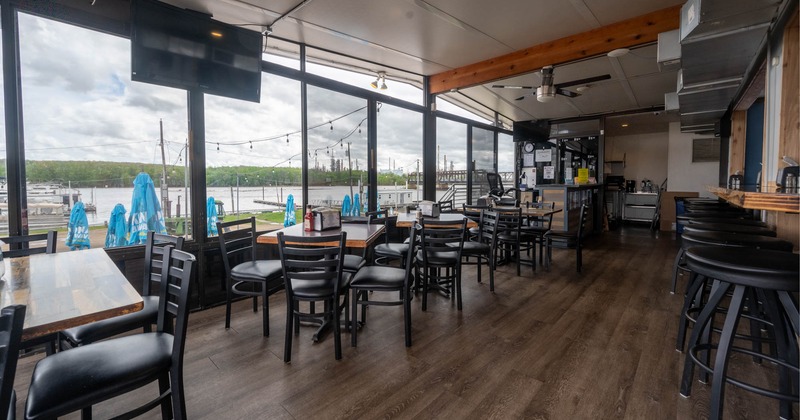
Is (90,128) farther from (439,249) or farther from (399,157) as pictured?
(399,157)

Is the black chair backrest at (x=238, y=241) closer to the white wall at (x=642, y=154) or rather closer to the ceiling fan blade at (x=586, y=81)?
the ceiling fan blade at (x=586, y=81)

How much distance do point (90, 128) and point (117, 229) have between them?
0.86m

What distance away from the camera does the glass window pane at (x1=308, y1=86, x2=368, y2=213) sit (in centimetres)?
434

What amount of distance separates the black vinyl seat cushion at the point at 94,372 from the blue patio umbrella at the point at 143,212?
6.37 ft

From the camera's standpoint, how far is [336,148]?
4.64m

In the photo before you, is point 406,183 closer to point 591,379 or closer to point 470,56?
point 470,56

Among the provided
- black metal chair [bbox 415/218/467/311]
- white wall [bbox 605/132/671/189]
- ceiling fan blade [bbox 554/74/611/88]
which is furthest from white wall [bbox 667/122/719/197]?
black metal chair [bbox 415/218/467/311]

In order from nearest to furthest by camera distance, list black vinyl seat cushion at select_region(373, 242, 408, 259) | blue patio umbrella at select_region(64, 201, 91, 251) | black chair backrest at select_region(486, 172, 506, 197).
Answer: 1. blue patio umbrella at select_region(64, 201, 91, 251)
2. black vinyl seat cushion at select_region(373, 242, 408, 259)
3. black chair backrest at select_region(486, 172, 506, 197)

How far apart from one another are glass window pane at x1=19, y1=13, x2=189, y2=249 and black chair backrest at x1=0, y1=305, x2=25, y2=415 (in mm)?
2477

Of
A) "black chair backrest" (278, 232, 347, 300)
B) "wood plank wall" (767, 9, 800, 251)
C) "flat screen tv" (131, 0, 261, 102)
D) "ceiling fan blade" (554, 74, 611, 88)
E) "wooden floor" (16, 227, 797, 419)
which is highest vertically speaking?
"ceiling fan blade" (554, 74, 611, 88)

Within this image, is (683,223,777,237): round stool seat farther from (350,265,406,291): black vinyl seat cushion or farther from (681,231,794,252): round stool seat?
(350,265,406,291): black vinyl seat cushion

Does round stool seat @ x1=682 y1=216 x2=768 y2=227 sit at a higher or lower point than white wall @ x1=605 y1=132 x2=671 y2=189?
lower

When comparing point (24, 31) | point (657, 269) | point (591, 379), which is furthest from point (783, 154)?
point (24, 31)

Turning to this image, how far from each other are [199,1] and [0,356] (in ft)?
10.6
